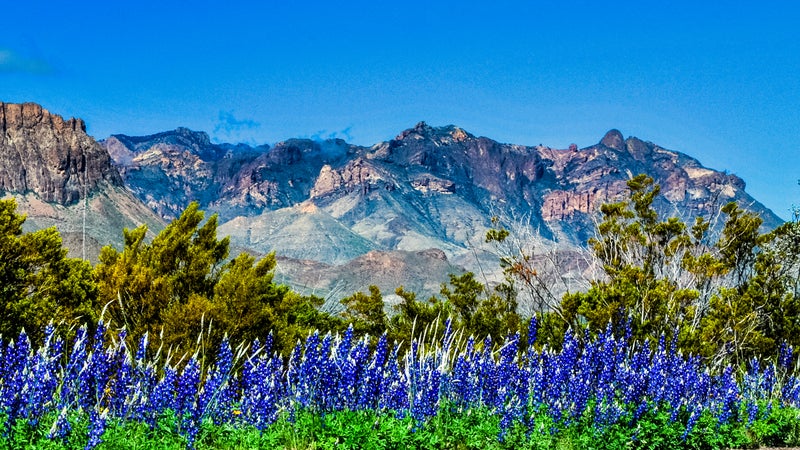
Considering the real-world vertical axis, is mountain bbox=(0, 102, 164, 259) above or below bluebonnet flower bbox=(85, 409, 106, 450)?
above

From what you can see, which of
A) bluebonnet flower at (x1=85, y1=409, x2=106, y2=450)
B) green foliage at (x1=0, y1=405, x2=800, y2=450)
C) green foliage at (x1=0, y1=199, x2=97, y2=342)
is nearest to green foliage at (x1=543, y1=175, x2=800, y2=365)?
green foliage at (x1=0, y1=405, x2=800, y2=450)

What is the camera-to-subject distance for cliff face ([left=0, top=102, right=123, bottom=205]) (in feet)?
550

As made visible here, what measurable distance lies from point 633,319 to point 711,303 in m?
3.23

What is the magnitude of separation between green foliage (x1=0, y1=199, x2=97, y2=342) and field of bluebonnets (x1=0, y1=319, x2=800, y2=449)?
7.46 m

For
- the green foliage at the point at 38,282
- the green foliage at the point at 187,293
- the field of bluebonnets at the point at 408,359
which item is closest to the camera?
the field of bluebonnets at the point at 408,359

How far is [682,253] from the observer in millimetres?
19797

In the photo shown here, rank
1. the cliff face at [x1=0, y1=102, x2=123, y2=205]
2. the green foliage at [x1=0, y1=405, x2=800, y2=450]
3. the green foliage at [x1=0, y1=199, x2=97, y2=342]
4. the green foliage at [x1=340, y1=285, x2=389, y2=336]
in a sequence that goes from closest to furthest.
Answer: the green foliage at [x1=0, y1=405, x2=800, y2=450] < the green foliage at [x1=0, y1=199, x2=97, y2=342] < the green foliage at [x1=340, y1=285, x2=389, y2=336] < the cliff face at [x1=0, y1=102, x2=123, y2=205]

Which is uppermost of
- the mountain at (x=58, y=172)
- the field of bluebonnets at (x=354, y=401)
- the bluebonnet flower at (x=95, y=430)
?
the mountain at (x=58, y=172)

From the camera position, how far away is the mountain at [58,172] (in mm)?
157875

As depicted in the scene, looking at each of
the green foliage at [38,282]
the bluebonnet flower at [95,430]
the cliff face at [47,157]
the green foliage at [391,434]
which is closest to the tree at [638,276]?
the green foliage at [391,434]

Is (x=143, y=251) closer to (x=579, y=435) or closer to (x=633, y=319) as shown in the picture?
(x=633, y=319)

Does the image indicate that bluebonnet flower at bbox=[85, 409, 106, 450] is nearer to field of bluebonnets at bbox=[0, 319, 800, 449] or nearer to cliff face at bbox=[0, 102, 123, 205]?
field of bluebonnets at bbox=[0, 319, 800, 449]

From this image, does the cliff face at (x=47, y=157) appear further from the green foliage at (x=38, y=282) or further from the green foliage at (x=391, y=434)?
the green foliage at (x=391, y=434)

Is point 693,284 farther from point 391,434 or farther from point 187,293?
point 391,434
